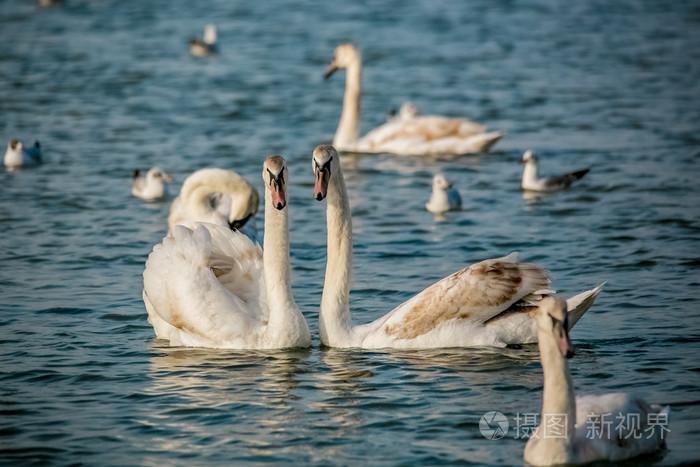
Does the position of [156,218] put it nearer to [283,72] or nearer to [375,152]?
[375,152]

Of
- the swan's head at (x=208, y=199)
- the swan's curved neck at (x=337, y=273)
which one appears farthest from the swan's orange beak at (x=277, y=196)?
the swan's head at (x=208, y=199)

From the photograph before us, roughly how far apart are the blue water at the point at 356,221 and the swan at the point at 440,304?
0.56 feet

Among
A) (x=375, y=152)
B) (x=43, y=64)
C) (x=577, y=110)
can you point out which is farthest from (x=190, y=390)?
(x=43, y=64)

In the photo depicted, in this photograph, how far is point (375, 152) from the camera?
63.0ft

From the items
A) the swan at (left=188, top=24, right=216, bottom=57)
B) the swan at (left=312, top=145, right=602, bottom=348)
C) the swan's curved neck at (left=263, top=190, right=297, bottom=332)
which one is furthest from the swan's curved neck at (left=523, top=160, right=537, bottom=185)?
the swan at (left=188, top=24, right=216, bottom=57)

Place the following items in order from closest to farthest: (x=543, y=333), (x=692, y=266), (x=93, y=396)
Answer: (x=543, y=333)
(x=93, y=396)
(x=692, y=266)

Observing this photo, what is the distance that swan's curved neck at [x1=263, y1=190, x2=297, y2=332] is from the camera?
9375mm

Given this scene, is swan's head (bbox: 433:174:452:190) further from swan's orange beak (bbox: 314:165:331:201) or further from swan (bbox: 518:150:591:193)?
swan's orange beak (bbox: 314:165:331:201)

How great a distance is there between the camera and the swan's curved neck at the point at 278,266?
9375 millimetres

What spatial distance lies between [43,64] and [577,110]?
12.5 metres

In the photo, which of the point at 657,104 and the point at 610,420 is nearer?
the point at 610,420

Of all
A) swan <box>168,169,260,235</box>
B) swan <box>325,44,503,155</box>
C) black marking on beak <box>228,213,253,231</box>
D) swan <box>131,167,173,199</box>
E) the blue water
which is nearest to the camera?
the blue water

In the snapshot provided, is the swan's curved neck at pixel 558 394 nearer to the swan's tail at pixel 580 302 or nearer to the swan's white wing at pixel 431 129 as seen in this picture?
the swan's tail at pixel 580 302

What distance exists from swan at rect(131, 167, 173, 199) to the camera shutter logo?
8.69m
